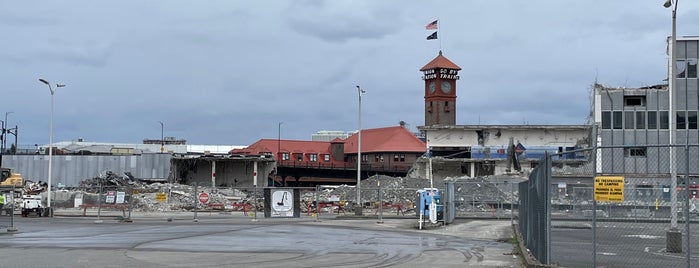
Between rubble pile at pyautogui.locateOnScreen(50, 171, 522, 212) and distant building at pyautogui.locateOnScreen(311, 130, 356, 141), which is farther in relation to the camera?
distant building at pyautogui.locateOnScreen(311, 130, 356, 141)

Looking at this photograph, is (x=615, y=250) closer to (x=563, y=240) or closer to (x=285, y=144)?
(x=563, y=240)

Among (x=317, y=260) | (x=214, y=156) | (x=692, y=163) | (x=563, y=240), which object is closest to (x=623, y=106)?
(x=692, y=163)

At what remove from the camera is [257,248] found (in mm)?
21375

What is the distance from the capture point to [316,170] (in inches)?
5027

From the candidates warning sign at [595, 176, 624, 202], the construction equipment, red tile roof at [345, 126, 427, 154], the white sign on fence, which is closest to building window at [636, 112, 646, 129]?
red tile roof at [345, 126, 427, 154]

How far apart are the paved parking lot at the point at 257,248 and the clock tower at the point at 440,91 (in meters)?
84.8

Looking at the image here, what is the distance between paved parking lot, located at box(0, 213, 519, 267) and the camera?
57.9ft

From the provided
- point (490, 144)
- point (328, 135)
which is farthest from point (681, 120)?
point (328, 135)

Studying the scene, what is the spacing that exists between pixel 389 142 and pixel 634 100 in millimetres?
53816

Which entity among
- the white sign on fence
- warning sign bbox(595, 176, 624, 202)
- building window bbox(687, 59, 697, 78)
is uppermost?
building window bbox(687, 59, 697, 78)

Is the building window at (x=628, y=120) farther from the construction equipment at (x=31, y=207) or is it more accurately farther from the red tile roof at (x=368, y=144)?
the construction equipment at (x=31, y=207)

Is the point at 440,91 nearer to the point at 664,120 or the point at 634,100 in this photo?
the point at 634,100

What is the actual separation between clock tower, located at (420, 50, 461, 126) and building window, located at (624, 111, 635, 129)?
122ft

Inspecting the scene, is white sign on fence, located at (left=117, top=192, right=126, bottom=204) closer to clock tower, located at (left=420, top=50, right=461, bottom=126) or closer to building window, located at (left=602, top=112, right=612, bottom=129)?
building window, located at (left=602, top=112, right=612, bottom=129)
